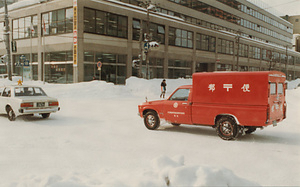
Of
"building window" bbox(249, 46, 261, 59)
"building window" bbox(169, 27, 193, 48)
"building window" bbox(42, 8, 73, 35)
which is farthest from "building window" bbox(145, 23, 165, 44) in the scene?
"building window" bbox(249, 46, 261, 59)

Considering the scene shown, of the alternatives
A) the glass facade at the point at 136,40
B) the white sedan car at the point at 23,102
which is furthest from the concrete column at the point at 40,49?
the white sedan car at the point at 23,102

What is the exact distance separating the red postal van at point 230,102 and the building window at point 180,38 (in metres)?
38.5

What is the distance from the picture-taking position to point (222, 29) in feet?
214

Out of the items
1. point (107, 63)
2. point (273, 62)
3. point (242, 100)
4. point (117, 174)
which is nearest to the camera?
point (117, 174)

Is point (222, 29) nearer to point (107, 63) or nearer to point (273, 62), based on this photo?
point (273, 62)

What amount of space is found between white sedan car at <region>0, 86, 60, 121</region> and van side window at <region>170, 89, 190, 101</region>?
5.87 meters

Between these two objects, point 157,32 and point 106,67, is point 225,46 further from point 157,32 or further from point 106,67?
point 106,67

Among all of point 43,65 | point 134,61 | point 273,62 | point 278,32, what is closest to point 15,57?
point 43,65

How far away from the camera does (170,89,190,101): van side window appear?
9.81m

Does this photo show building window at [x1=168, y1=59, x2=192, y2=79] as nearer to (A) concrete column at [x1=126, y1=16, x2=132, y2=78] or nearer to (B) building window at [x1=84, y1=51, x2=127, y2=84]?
(A) concrete column at [x1=126, y1=16, x2=132, y2=78]

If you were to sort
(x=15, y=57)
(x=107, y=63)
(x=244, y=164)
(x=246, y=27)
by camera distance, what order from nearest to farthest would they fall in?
1. (x=244, y=164)
2. (x=107, y=63)
3. (x=15, y=57)
4. (x=246, y=27)

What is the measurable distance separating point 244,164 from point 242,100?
2.92 meters

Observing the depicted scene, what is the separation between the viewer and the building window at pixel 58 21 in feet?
113

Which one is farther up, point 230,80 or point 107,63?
point 107,63
